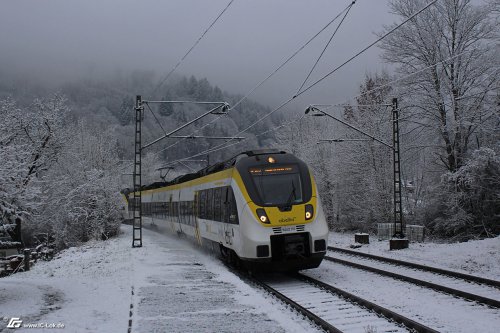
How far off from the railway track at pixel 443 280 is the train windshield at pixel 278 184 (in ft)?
A: 10.4

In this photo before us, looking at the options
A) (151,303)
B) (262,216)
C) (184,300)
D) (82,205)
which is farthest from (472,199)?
(82,205)

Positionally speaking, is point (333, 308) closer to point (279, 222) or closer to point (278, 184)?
point (279, 222)

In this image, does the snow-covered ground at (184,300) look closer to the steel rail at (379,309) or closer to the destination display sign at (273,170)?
the steel rail at (379,309)

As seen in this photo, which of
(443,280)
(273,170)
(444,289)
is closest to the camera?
(444,289)

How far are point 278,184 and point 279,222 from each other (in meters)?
1.13

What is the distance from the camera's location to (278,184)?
13.1 m

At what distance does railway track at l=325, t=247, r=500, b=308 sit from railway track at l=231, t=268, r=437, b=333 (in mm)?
2124

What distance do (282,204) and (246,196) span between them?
93cm

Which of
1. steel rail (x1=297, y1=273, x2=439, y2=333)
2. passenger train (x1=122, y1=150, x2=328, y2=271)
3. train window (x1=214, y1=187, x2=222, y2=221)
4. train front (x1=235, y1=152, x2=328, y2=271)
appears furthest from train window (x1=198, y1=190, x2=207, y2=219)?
steel rail (x1=297, y1=273, x2=439, y2=333)

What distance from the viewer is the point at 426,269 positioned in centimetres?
1396

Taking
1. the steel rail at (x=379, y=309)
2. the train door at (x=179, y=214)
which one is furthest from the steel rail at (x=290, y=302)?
the train door at (x=179, y=214)

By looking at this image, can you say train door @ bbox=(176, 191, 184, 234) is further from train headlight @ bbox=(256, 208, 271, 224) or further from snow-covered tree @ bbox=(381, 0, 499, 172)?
snow-covered tree @ bbox=(381, 0, 499, 172)

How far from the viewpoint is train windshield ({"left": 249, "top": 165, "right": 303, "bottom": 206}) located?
1277 cm

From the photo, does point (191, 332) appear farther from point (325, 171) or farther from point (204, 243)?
point (325, 171)
